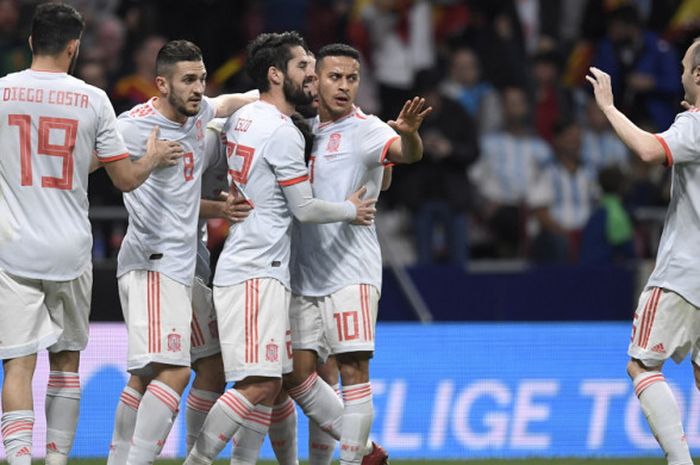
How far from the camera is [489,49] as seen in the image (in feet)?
51.1

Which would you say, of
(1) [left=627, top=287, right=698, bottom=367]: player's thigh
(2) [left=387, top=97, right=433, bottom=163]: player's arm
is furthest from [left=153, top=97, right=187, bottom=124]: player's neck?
(1) [left=627, top=287, right=698, bottom=367]: player's thigh

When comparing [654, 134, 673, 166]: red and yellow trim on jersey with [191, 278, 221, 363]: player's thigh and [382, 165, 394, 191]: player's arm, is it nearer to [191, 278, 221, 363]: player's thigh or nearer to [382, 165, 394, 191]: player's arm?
[382, 165, 394, 191]: player's arm

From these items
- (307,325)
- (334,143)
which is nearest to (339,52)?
(334,143)

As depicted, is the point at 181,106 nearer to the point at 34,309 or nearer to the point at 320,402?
the point at 34,309

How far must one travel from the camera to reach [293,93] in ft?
27.4

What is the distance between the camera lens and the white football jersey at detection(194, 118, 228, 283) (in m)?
8.61

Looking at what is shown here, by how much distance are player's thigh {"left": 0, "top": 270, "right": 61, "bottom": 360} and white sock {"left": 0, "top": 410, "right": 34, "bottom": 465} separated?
1.04 feet

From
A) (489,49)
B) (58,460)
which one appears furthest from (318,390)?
(489,49)

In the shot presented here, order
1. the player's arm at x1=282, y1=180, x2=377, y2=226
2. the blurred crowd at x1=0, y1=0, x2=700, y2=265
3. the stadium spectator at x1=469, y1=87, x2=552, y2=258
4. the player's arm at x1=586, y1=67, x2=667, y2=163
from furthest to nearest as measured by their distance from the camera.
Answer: the stadium spectator at x1=469, y1=87, x2=552, y2=258, the blurred crowd at x1=0, y1=0, x2=700, y2=265, the player's arm at x1=282, y1=180, x2=377, y2=226, the player's arm at x1=586, y1=67, x2=667, y2=163

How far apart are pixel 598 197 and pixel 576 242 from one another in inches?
19.5

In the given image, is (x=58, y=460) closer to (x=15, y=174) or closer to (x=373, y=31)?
(x=15, y=174)

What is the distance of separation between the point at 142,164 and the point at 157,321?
855 mm

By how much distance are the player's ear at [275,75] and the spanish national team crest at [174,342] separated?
5.04ft

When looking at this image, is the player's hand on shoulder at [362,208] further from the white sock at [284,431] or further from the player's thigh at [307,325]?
the white sock at [284,431]
